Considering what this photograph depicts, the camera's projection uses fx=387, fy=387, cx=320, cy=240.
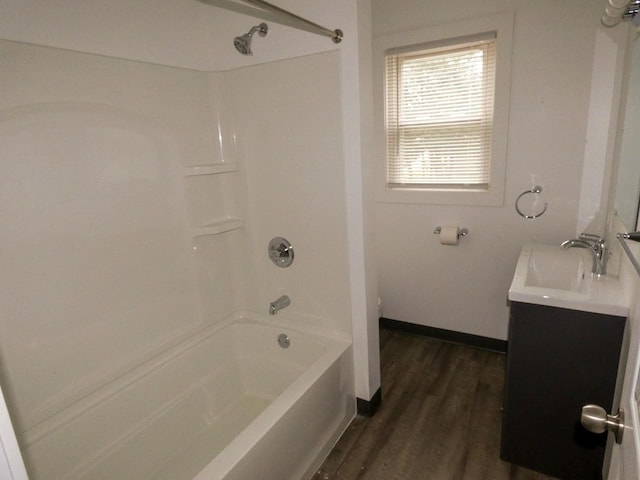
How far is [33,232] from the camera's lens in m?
1.46

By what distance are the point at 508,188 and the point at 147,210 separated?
208 centimetres

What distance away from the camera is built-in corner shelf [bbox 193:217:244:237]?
6.95ft

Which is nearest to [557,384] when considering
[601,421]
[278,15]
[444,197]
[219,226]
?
[601,421]

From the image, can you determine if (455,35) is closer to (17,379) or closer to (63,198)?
(63,198)

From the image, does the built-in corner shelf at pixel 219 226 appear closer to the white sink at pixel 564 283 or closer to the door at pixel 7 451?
the white sink at pixel 564 283

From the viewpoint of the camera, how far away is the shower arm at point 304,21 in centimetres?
141

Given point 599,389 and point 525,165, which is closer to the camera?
point 599,389

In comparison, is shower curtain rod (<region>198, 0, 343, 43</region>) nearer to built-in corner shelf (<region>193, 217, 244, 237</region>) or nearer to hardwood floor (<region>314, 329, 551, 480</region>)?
built-in corner shelf (<region>193, 217, 244, 237</region>)

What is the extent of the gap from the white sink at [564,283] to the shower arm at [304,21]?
1335mm

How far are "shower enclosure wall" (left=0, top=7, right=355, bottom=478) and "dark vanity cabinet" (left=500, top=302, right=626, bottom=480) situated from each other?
812 millimetres

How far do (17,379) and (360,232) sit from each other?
1.53 metres

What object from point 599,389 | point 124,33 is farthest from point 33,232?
point 599,389

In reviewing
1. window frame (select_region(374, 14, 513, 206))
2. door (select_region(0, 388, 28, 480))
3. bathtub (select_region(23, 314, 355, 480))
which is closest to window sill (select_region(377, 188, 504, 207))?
window frame (select_region(374, 14, 513, 206))

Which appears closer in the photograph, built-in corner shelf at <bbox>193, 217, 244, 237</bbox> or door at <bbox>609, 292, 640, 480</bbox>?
door at <bbox>609, 292, 640, 480</bbox>
